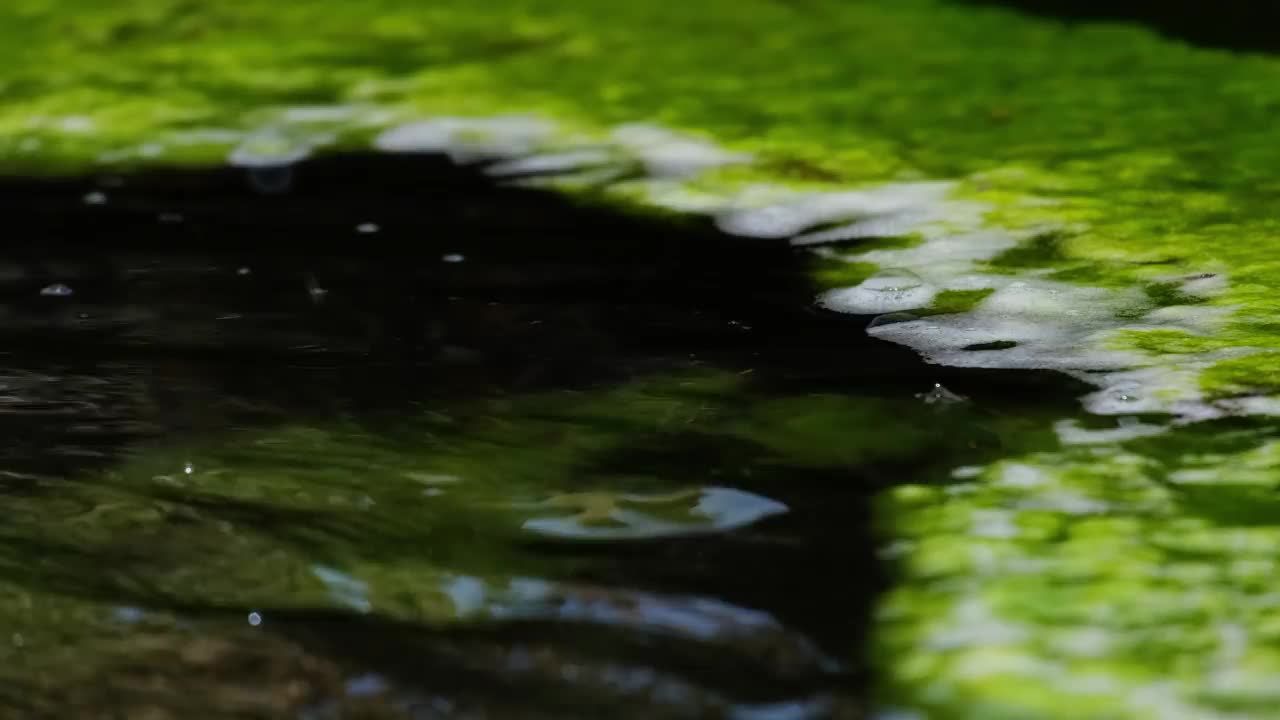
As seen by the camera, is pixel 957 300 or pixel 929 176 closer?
pixel 957 300

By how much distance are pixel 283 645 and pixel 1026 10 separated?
9.05 ft

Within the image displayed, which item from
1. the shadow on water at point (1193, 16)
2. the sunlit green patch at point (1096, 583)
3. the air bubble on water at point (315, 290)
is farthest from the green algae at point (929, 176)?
the air bubble on water at point (315, 290)

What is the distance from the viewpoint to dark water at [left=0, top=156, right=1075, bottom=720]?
122cm

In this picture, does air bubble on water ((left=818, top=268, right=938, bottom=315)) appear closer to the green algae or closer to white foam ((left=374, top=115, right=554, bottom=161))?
the green algae

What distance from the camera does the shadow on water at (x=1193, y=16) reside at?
10.8 ft

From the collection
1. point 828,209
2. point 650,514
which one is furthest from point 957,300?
point 650,514

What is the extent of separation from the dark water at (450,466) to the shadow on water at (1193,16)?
1441 millimetres

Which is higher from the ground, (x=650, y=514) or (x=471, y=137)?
(x=471, y=137)

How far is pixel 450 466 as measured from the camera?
1.57 metres

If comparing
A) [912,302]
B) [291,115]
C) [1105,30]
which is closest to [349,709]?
[912,302]

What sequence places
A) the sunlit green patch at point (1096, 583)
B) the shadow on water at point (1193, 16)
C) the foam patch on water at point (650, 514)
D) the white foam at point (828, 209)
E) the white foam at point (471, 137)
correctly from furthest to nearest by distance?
1. the shadow on water at point (1193, 16)
2. the white foam at point (471, 137)
3. the white foam at point (828, 209)
4. the foam patch on water at point (650, 514)
5. the sunlit green patch at point (1096, 583)

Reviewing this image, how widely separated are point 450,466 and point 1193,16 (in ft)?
8.18

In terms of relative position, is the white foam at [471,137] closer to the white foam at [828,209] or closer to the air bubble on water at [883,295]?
the white foam at [828,209]

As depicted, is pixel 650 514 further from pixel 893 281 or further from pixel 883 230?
pixel 883 230
